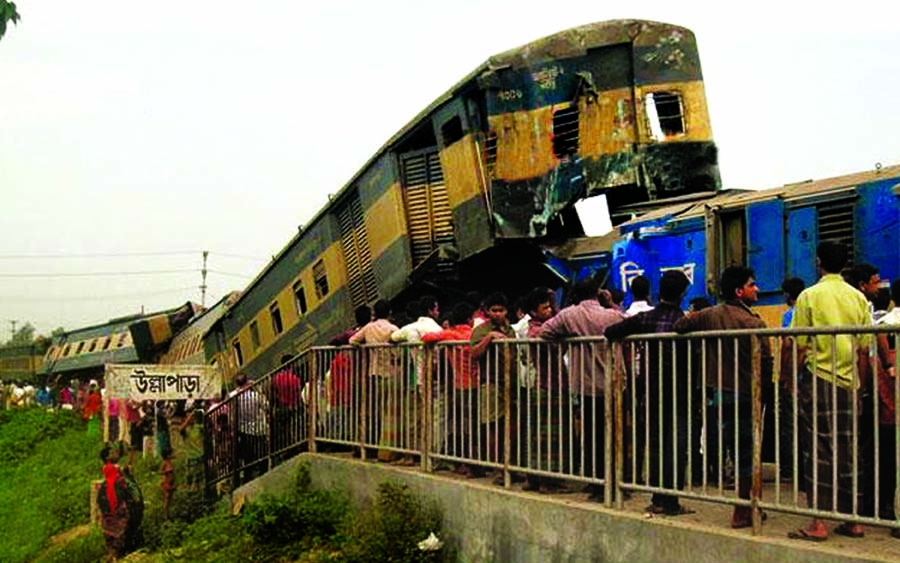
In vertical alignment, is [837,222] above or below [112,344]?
above

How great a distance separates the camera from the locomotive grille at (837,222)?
28.8 feet

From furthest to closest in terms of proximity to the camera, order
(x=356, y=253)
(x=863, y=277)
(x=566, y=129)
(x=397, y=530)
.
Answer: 1. (x=356, y=253)
2. (x=566, y=129)
3. (x=397, y=530)
4. (x=863, y=277)

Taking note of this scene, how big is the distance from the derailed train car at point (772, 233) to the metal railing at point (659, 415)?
282 centimetres

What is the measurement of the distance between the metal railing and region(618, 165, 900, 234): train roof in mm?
3077

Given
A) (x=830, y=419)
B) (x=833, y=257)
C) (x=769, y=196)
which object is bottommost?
(x=830, y=419)

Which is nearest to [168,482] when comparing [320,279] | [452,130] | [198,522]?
[198,522]

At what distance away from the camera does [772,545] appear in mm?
5117

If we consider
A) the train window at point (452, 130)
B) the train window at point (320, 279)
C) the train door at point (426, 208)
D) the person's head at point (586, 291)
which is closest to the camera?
the person's head at point (586, 291)

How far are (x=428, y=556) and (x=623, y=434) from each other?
225 centimetres

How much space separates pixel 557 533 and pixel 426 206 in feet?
26.0

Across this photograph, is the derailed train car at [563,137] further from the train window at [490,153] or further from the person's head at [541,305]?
the person's head at [541,305]

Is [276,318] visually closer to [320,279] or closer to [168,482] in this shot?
[320,279]

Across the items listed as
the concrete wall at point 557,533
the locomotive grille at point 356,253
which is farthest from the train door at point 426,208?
the concrete wall at point 557,533

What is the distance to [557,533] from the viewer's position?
6.71 meters
